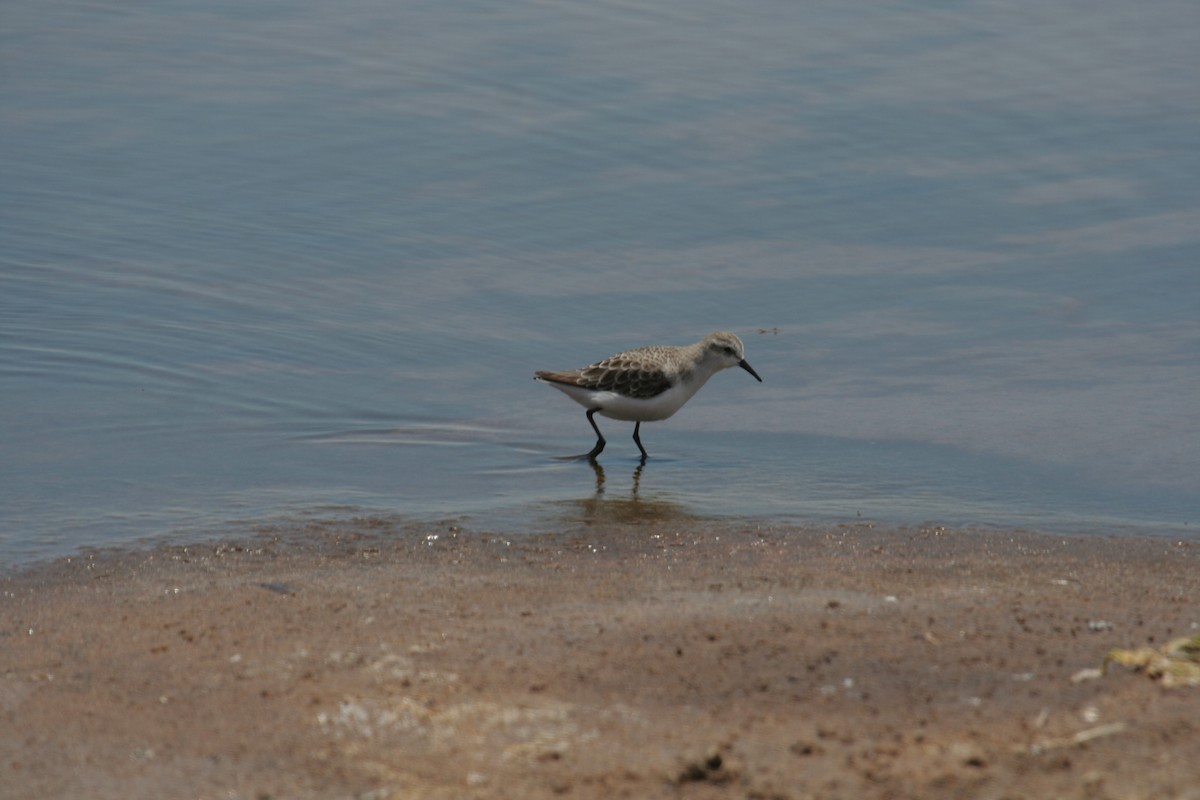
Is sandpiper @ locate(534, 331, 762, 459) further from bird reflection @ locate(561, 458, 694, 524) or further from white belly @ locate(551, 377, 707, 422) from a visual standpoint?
bird reflection @ locate(561, 458, 694, 524)

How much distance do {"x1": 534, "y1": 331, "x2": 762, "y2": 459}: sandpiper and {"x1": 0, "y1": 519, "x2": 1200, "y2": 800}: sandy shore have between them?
254cm

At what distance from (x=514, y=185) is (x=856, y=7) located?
6.64 meters

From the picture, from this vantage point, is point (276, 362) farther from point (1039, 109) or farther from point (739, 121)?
point (1039, 109)

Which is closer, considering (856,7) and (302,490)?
(302,490)

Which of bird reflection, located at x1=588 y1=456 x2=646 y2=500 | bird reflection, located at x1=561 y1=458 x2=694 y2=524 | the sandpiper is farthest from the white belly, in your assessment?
bird reflection, located at x1=561 y1=458 x2=694 y2=524

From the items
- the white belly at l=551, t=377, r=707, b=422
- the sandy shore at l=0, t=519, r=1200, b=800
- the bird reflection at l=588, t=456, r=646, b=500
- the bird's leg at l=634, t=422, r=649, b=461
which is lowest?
the sandy shore at l=0, t=519, r=1200, b=800

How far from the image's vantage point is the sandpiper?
990 centimetres

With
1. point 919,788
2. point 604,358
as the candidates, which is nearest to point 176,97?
point 604,358

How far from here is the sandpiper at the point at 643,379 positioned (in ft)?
32.5

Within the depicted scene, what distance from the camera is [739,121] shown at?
15.5m

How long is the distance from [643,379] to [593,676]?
480cm

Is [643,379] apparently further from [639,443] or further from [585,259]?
[585,259]

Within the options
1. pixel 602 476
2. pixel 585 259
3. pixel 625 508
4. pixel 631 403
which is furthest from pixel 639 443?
pixel 585 259

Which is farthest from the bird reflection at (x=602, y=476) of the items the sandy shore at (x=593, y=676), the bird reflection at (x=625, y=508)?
the sandy shore at (x=593, y=676)
